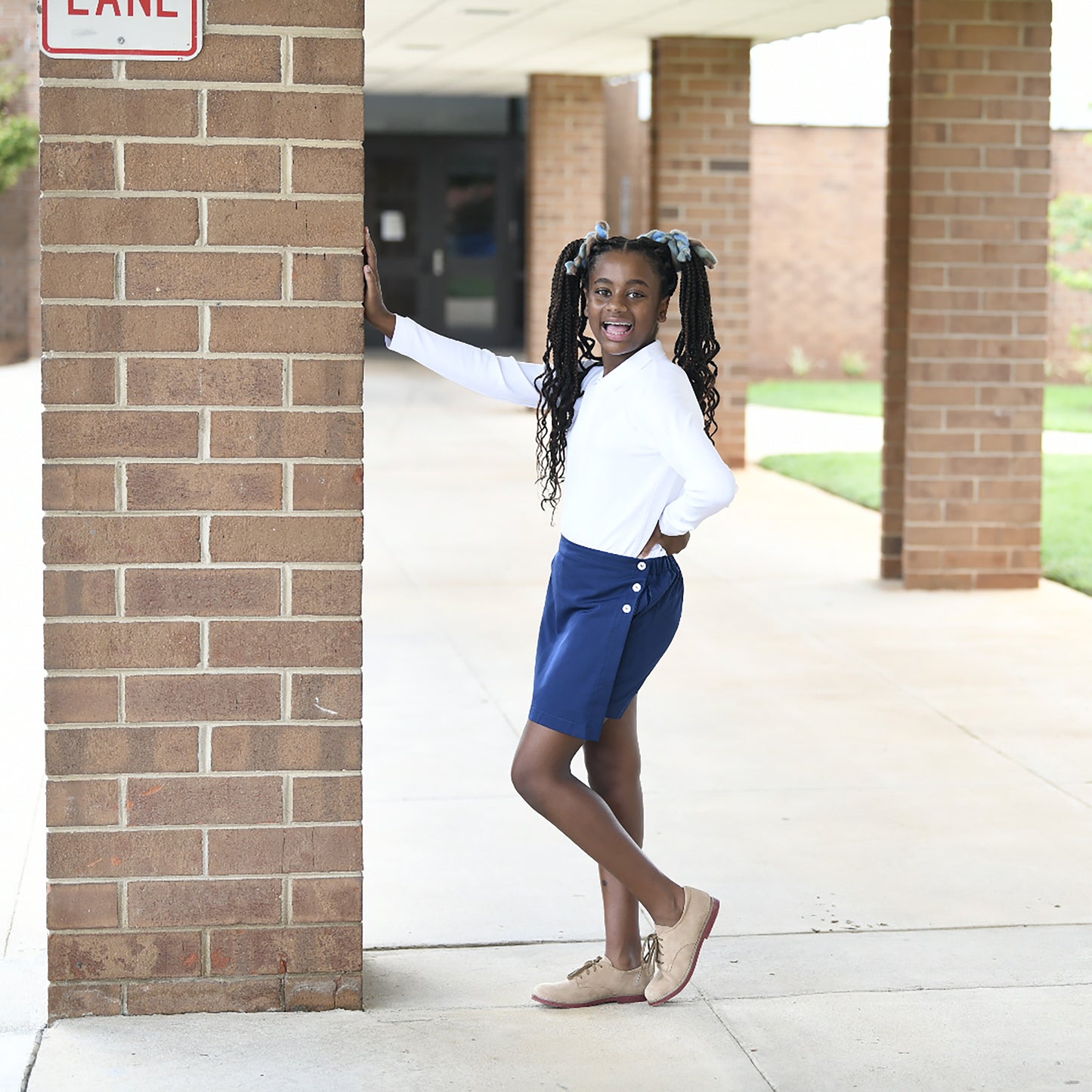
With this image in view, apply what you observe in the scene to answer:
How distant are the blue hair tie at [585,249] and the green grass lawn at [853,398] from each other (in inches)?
590

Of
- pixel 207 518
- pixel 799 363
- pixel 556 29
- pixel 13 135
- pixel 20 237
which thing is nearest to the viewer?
pixel 207 518

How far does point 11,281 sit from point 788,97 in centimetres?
1190

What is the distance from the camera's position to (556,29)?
573 inches

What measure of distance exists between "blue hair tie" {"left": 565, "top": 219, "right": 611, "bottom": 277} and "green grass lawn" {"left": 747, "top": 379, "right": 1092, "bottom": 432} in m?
15.0

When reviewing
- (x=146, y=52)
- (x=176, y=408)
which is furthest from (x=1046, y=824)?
(x=146, y=52)

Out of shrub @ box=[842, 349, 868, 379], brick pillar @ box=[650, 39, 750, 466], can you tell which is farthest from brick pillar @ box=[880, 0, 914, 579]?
shrub @ box=[842, 349, 868, 379]

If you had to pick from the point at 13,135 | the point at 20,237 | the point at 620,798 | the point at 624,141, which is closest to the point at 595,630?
the point at 620,798

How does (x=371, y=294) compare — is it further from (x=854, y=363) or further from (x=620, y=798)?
(x=854, y=363)

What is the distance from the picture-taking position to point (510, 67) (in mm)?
18312

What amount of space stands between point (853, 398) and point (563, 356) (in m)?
17.6

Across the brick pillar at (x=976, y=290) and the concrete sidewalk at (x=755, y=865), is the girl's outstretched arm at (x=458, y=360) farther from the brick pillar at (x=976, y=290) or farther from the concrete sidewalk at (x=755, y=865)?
the brick pillar at (x=976, y=290)

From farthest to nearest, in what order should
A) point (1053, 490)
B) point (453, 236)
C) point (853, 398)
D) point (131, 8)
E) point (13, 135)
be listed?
point (453, 236)
point (13, 135)
point (853, 398)
point (1053, 490)
point (131, 8)

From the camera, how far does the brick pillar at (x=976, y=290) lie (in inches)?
344

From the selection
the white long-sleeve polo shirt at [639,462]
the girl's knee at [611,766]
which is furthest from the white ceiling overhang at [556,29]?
the girl's knee at [611,766]
